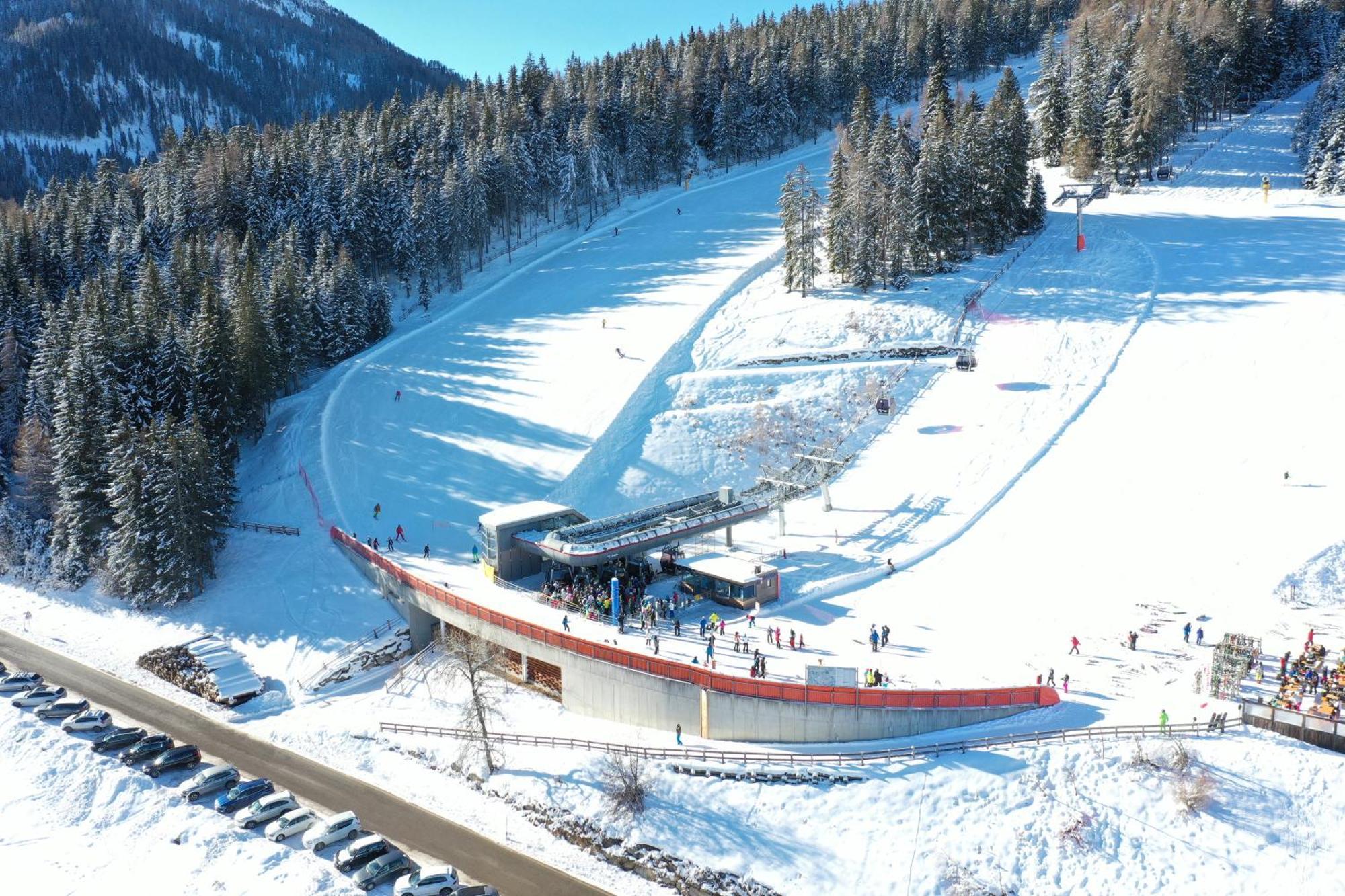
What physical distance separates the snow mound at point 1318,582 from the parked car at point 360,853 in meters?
28.5

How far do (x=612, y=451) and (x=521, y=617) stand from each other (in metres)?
15.6

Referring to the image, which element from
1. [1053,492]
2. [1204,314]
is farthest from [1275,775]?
[1204,314]

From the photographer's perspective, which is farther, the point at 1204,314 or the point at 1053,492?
the point at 1204,314

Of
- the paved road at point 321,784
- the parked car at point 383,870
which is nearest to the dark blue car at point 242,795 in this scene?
the paved road at point 321,784

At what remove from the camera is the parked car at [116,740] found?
30469 mm

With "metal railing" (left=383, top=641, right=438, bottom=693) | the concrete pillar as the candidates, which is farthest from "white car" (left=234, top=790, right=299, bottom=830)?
the concrete pillar

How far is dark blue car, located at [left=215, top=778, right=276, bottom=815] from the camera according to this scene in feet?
88.8

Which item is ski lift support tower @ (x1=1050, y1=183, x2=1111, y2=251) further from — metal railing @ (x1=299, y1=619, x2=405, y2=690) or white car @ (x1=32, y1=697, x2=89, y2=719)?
white car @ (x1=32, y1=697, x2=89, y2=719)

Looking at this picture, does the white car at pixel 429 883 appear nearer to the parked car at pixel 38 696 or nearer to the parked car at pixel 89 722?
the parked car at pixel 89 722

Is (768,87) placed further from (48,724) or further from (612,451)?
(48,724)

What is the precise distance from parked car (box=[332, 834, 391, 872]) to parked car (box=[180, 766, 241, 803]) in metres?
5.78

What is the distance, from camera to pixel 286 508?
47281mm

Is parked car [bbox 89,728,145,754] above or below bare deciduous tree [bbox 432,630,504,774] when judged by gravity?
below

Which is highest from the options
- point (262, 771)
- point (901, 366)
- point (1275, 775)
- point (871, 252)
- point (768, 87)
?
point (768, 87)
